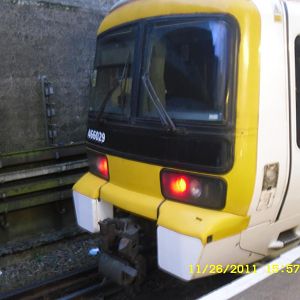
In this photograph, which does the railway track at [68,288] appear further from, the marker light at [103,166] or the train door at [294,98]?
the train door at [294,98]

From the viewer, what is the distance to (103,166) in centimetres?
371

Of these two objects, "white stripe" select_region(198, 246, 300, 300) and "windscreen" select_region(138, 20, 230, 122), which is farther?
"windscreen" select_region(138, 20, 230, 122)

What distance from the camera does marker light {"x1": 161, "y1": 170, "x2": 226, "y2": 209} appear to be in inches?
113

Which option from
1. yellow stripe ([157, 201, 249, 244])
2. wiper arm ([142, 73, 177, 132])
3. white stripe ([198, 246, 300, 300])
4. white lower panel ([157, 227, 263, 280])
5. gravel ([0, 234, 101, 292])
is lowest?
gravel ([0, 234, 101, 292])

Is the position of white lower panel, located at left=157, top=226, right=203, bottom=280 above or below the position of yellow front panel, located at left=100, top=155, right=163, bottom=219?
below

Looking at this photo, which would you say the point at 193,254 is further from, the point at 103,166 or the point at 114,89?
the point at 114,89

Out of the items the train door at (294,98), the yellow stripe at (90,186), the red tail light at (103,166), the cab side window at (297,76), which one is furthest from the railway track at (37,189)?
the cab side window at (297,76)

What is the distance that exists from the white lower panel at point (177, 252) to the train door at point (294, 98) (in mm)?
727

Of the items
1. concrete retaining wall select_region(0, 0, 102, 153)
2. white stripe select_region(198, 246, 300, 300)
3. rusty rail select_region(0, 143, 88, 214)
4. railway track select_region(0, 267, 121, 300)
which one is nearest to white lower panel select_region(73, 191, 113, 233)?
railway track select_region(0, 267, 121, 300)

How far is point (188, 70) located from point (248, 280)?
1.35 metres

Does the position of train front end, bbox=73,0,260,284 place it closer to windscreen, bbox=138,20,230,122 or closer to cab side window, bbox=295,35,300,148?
windscreen, bbox=138,20,230,122

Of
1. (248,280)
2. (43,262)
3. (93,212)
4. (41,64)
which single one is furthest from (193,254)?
(41,64)

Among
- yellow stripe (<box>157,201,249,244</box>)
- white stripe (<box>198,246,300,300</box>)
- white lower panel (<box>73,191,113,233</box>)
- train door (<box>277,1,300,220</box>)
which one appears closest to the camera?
white stripe (<box>198,246,300,300</box>)

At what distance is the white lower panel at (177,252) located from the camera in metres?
2.79
